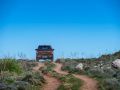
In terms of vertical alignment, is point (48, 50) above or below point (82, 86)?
above

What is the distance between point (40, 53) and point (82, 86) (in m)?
43.2

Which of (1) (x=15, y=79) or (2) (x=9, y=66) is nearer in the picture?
(1) (x=15, y=79)

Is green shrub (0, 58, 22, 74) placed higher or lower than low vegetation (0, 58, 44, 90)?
higher

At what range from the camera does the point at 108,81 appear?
24297mm

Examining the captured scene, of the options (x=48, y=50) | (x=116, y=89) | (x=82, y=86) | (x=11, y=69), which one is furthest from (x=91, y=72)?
(x=48, y=50)

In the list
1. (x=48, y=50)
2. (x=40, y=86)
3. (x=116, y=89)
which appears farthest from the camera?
(x=48, y=50)

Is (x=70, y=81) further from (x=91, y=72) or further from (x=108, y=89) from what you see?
(x=91, y=72)

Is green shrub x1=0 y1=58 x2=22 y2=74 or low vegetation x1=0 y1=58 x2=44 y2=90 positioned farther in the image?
green shrub x1=0 y1=58 x2=22 y2=74

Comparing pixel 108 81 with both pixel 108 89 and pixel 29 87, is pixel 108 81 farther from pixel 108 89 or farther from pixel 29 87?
pixel 29 87

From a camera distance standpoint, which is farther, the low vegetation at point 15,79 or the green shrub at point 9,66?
the green shrub at point 9,66

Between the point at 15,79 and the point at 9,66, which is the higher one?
the point at 9,66

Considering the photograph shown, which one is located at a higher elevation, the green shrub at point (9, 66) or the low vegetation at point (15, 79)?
the green shrub at point (9, 66)

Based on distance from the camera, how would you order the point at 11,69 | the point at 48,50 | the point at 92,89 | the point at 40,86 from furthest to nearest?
the point at 48,50 → the point at 11,69 → the point at 40,86 → the point at 92,89

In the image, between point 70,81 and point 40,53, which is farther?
point 40,53
